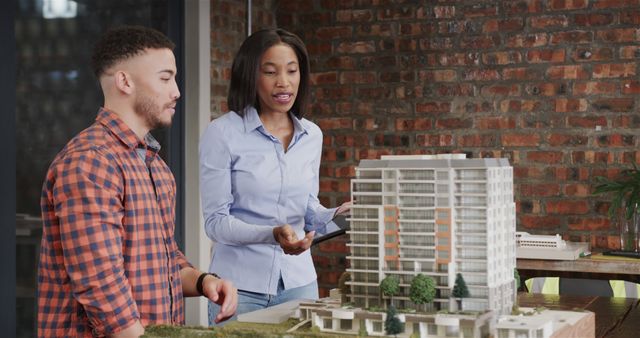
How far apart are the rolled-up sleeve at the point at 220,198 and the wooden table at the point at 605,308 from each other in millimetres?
835

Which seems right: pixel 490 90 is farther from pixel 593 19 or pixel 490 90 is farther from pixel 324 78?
pixel 324 78

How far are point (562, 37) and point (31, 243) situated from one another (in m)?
3.09

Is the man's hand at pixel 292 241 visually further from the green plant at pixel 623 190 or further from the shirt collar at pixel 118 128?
the green plant at pixel 623 190

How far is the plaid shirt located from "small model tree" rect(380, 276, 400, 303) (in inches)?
→ 20.8

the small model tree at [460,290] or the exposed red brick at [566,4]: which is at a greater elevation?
the exposed red brick at [566,4]

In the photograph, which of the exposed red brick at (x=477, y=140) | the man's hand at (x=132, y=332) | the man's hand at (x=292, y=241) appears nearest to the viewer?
the man's hand at (x=132, y=332)

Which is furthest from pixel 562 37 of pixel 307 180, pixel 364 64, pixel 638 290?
pixel 307 180

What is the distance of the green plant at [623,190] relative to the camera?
188 inches

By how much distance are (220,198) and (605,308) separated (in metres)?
1.41

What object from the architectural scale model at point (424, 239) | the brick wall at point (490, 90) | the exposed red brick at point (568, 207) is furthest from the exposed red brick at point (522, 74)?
the architectural scale model at point (424, 239)

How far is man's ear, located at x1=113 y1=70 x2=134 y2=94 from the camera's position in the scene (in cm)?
228

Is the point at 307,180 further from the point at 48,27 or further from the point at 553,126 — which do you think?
the point at 553,126

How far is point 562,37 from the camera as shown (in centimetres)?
545

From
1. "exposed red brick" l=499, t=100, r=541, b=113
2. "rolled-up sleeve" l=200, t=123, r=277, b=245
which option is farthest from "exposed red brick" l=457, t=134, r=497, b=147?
"rolled-up sleeve" l=200, t=123, r=277, b=245
